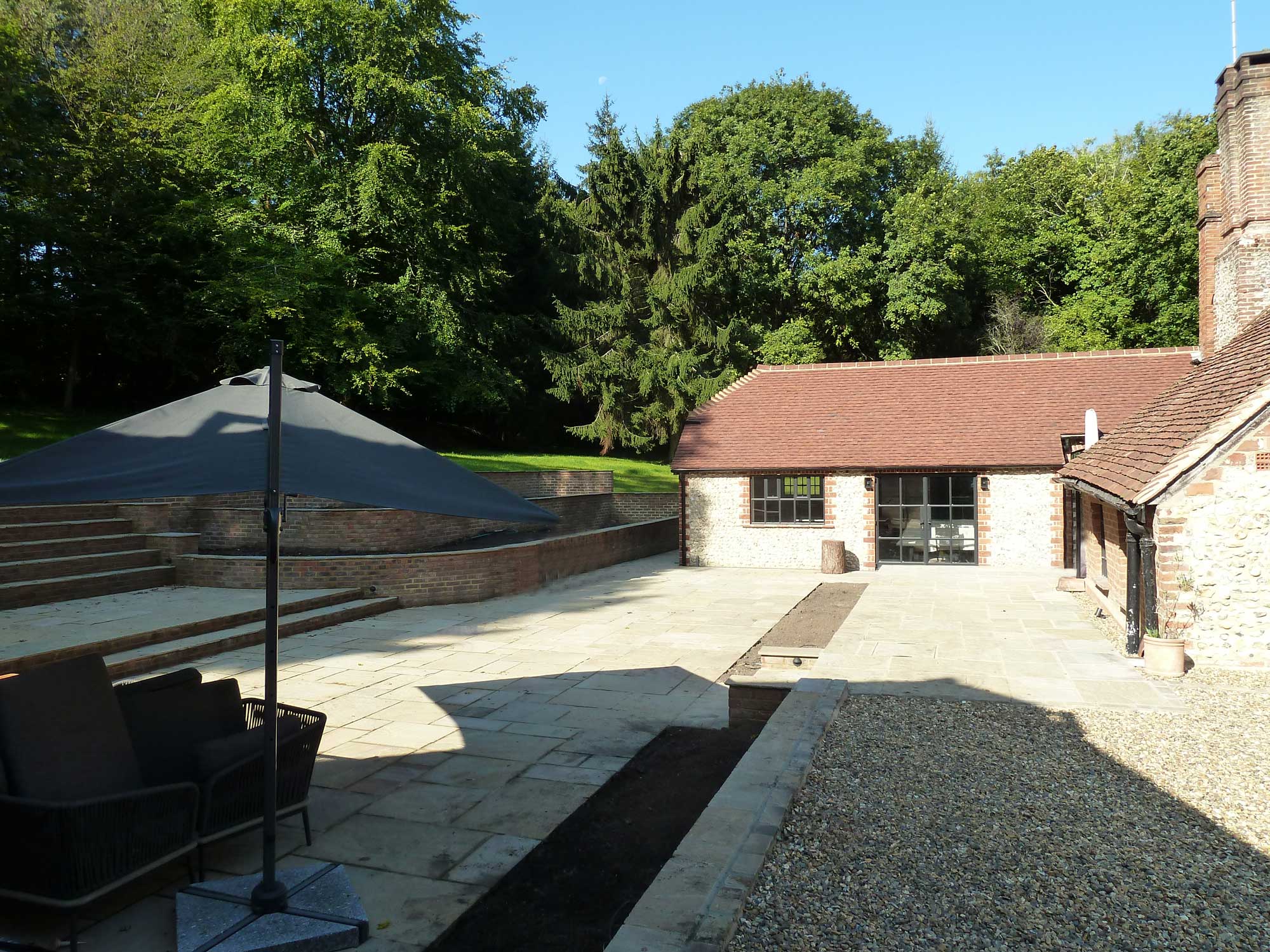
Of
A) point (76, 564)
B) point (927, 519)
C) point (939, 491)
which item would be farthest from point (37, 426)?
point (939, 491)

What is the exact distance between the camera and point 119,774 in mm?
Result: 4453

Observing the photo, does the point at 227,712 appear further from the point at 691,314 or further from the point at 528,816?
the point at 691,314

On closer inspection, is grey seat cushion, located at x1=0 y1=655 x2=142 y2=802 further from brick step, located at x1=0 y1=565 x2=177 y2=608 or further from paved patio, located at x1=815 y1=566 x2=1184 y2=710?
brick step, located at x1=0 y1=565 x2=177 y2=608

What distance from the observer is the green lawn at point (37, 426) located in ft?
65.4

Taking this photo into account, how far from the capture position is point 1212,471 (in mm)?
9219

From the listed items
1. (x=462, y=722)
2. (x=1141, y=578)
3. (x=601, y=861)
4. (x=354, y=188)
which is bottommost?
(x=601, y=861)

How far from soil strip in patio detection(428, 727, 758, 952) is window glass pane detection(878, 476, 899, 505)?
537 inches

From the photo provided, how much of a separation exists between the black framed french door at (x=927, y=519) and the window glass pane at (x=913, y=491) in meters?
0.01

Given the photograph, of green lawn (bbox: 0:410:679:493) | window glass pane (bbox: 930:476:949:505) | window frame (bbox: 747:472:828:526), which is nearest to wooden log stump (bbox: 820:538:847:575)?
window frame (bbox: 747:472:828:526)

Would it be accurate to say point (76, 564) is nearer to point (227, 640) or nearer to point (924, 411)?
point (227, 640)

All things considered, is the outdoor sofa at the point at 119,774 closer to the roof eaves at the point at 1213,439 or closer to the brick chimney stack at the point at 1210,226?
the roof eaves at the point at 1213,439

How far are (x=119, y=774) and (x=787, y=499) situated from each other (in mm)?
17232

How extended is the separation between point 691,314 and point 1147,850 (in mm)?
28412

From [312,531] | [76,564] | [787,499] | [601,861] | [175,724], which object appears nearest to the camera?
[601,861]
